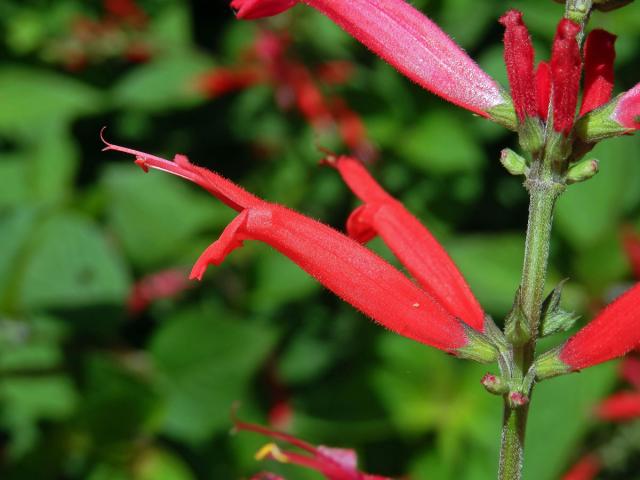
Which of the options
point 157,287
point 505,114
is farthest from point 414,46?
point 157,287

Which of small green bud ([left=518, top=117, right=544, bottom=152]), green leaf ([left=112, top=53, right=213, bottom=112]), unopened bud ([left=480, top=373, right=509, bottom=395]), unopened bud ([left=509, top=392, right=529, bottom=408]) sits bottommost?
unopened bud ([left=509, top=392, right=529, bottom=408])

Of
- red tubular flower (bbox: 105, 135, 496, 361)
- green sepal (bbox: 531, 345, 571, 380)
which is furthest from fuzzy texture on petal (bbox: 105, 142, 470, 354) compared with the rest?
green sepal (bbox: 531, 345, 571, 380)

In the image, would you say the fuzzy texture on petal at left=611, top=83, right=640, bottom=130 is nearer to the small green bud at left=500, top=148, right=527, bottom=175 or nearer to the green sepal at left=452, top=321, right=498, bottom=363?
the small green bud at left=500, top=148, right=527, bottom=175

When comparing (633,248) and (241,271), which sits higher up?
(633,248)

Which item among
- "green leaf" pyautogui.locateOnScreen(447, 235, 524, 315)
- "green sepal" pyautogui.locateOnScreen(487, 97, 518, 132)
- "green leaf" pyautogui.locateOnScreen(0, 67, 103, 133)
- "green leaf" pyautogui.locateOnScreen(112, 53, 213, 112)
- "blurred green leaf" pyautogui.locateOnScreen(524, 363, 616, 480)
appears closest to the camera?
"green sepal" pyautogui.locateOnScreen(487, 97, 518, 132)

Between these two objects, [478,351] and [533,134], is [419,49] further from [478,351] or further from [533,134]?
[478,351]

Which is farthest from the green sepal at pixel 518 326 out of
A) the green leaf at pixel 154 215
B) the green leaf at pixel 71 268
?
the green leaf at pixel 154 215

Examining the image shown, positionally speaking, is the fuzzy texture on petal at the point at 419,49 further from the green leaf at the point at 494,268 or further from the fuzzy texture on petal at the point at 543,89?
the green leaf at the point at 494,268
